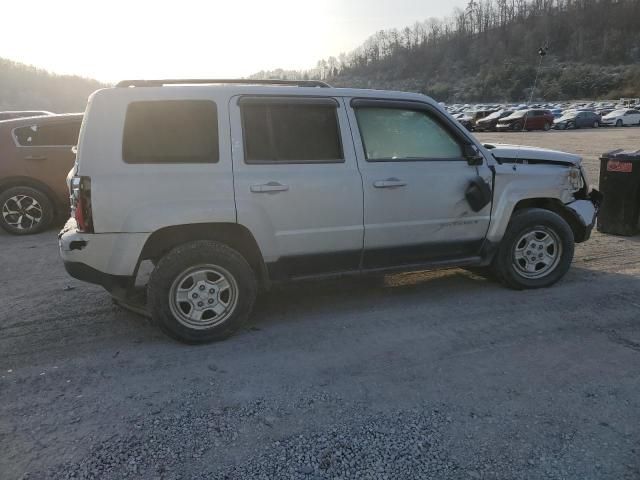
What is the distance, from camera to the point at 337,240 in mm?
4277

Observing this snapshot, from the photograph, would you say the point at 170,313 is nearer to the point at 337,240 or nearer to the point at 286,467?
the point at 337,240

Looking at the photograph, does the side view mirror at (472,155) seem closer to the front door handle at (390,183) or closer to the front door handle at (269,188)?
the front door handle at (390,183)

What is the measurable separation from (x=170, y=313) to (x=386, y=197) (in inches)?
79.1

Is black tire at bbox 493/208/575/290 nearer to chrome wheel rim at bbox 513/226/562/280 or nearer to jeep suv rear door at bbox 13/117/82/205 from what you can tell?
chrome wheel rim at bbox 513/226/562/280

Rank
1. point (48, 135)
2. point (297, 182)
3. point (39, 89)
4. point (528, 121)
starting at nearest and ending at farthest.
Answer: point (297, 182) < point (48, 135) < point (528, 121) < point (39, 89)

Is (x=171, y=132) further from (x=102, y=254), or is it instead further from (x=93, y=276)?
(x=93, y=276)

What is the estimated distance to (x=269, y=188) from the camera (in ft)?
13.1

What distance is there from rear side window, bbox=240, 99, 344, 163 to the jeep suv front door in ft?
0.76

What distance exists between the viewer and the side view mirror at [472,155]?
15.3 ft

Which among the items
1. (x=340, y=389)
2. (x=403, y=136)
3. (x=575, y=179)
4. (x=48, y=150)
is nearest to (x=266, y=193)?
(x=403, y=136)

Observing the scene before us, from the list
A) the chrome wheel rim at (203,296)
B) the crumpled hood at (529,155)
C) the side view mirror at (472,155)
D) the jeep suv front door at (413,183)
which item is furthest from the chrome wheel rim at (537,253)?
the chrome wheel rim at (203,296)

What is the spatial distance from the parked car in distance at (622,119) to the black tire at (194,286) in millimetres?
42825

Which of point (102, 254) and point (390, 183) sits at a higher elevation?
point (390, 183)

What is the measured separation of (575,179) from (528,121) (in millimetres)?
34191
